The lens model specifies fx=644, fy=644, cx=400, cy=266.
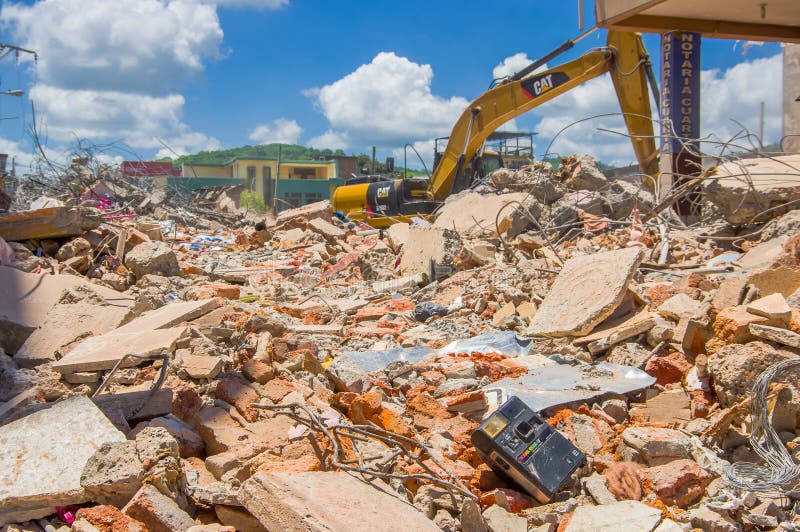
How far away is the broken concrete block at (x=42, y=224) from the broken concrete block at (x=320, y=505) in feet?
23.1

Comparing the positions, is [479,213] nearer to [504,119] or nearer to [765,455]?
[504,119]

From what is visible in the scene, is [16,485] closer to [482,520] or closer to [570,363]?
[482,520]

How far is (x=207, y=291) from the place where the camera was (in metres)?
7.02

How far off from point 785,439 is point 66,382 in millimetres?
3790

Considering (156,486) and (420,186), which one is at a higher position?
(420,186)

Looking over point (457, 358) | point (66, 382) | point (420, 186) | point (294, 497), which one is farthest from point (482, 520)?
point (420, 186)

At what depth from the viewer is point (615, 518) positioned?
2.63 metres

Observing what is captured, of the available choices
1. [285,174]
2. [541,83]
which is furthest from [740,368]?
Result: [285,174]

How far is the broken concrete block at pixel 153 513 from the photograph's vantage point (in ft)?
7.26

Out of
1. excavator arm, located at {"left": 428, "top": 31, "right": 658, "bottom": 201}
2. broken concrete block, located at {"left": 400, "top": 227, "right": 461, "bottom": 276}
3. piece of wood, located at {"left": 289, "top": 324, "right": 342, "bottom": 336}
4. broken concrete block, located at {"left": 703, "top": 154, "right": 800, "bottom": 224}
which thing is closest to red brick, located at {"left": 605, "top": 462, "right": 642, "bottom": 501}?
piece of wood, located at {"left": 289, "top": 324, "right": 342, "bottom": 336}

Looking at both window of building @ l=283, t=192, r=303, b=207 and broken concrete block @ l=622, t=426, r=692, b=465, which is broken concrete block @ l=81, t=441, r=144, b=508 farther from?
window of building @ l=283, t=192, r=303, b=207

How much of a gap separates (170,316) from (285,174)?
4463 cm

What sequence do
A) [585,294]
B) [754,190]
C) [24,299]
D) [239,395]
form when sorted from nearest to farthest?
[239,395] < [585,294] < [24,299] < [754,190]

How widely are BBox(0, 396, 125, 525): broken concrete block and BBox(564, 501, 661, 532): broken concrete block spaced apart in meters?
1.88
